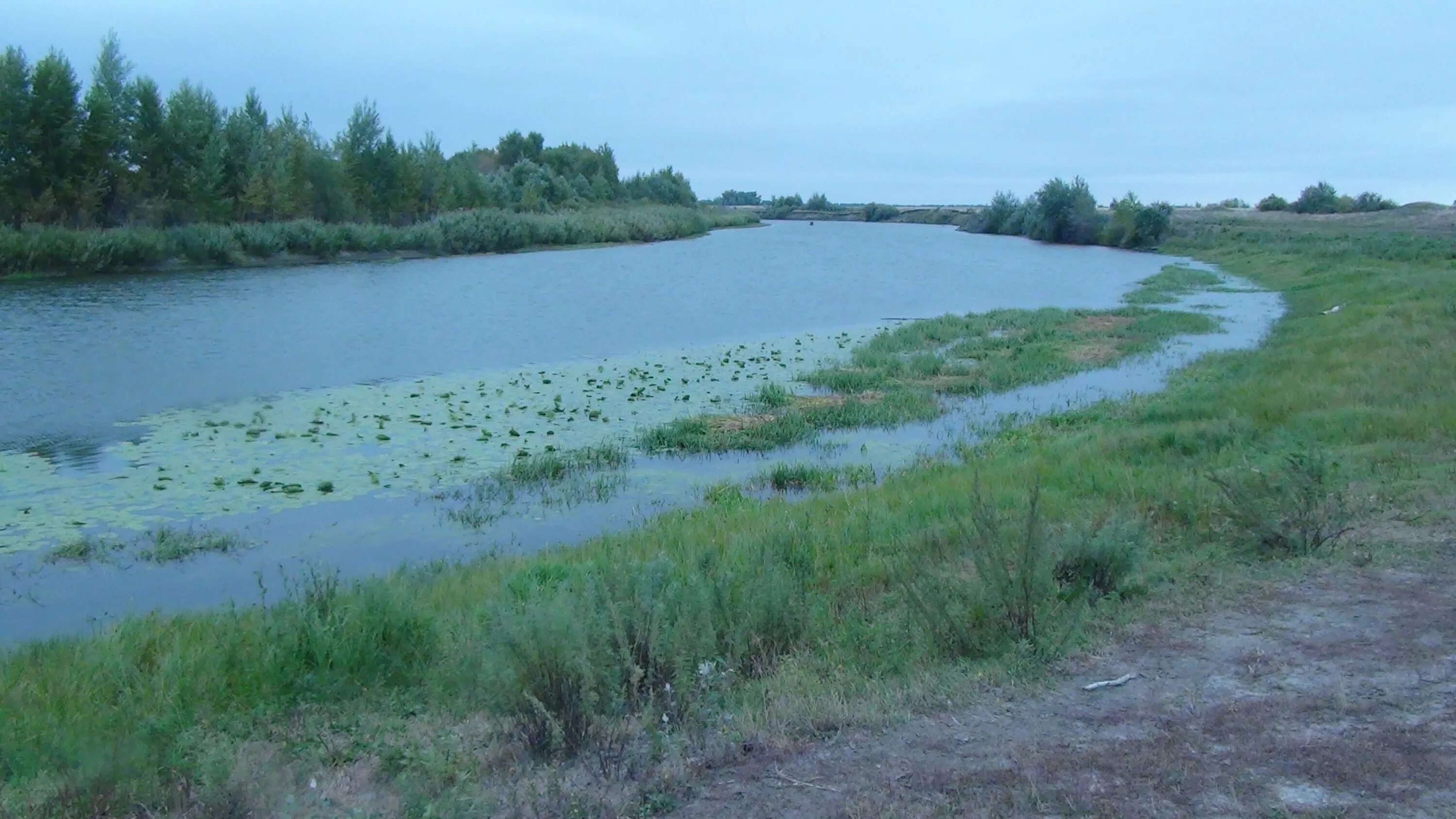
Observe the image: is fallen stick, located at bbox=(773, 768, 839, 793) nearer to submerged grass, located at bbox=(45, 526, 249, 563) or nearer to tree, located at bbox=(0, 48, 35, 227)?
submerged grass, located at bbox=(45, 526, 249, 563)

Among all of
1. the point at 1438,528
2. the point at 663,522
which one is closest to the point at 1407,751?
the point at 1438,528

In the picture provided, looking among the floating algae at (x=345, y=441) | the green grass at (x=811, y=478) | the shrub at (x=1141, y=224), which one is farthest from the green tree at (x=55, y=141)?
the shrub at (x=1141, y=224)

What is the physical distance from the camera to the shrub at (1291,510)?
735 cm

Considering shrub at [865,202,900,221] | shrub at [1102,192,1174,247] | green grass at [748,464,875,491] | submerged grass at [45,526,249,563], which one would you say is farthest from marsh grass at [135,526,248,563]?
shrub at [865,202,900,221]

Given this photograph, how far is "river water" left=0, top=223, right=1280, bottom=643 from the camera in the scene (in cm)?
1077

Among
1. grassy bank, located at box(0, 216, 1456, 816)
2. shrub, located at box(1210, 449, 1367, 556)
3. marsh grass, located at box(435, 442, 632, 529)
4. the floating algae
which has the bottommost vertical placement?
marsh grass, located at box(435, 442, 632, 529)

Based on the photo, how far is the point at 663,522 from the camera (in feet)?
35.6

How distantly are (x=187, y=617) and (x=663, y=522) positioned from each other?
4.55 metres

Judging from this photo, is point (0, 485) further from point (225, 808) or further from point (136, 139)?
point (136, 139)

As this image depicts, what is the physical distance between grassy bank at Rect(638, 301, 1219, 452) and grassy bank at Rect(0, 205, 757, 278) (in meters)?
28.1

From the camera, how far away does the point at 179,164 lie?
4409 cm

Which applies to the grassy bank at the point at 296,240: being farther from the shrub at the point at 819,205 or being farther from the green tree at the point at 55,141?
the shrub at the point at 819,205

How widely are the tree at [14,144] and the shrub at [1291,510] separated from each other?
4244 cm

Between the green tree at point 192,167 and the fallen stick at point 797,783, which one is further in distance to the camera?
the green tree at point 192,167
